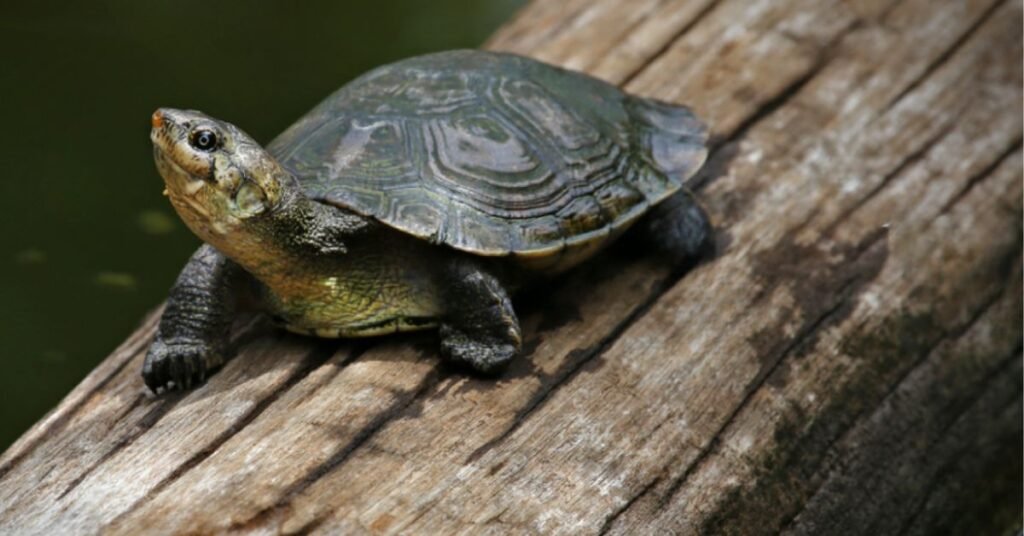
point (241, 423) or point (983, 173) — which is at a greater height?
point (241, 423)

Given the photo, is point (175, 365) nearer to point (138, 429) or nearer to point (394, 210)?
point (138, 429)

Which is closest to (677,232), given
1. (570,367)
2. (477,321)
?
(570,367)

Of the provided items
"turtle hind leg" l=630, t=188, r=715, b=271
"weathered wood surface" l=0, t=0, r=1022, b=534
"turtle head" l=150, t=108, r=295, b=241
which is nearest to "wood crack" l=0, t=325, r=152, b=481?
"weathered wood surface" l=0, t=0, r=1022, b=534

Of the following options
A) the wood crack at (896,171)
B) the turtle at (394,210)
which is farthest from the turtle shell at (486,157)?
the wood crack at (896,171)

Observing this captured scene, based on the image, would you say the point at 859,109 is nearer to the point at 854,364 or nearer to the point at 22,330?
the point at 854,364

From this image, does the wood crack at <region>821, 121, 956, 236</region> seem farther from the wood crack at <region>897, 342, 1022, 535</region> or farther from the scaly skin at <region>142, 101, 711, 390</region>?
the scaly skin at <region>142, 101, 711, 390</region>

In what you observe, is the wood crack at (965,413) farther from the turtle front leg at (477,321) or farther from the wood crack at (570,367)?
the turtle front leg at (477,321)
